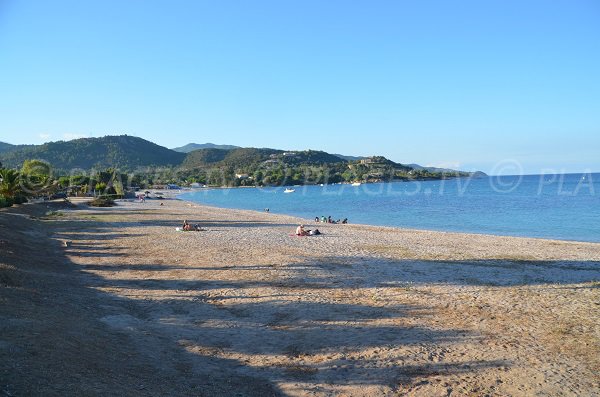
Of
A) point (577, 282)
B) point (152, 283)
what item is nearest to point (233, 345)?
point (152, 283)

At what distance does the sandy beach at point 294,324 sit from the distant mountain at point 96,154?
142m

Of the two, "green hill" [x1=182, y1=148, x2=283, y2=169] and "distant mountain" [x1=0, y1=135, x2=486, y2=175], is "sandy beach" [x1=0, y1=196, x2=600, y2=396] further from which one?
"green hill" [x1=182, y1=148, x2=283, y2=169]

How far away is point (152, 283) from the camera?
39.6ft

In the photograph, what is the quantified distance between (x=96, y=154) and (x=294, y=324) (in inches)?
6746

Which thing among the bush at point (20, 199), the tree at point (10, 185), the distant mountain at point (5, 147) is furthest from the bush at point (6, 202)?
the distant mountain at point (5, 147)

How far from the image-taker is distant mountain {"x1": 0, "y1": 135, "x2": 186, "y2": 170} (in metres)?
146

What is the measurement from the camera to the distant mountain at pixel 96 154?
146 metres

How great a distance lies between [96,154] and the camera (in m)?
162

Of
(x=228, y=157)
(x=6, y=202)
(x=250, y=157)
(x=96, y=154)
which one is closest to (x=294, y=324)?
(x=6, y=202)

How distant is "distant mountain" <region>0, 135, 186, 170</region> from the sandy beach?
5594 inches

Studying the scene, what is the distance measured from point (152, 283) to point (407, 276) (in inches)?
286

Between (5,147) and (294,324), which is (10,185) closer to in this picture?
(294,324)

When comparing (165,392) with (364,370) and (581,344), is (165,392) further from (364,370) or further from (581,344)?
(581,344)

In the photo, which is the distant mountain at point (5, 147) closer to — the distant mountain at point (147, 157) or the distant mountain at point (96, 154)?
the distant mountain at point (147, 157)
